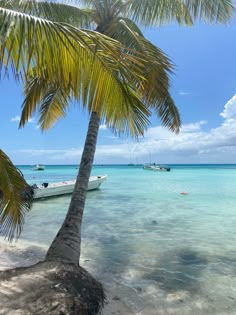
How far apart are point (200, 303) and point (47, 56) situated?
4098 mm

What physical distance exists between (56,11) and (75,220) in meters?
4.26

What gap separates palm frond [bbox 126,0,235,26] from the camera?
20.5 ft

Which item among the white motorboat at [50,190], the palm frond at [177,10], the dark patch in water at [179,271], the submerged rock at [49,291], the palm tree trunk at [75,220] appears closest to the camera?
the submerged rock at [49,291]

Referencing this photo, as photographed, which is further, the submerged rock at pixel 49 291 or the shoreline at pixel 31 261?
the shoreline at pixel 31 261

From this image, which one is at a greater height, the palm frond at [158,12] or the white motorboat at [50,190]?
the palm frond at [158,12]

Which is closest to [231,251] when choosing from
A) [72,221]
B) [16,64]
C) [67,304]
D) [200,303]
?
[200,303]

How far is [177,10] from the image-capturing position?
6359 millimetres

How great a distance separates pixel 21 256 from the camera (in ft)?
21.7

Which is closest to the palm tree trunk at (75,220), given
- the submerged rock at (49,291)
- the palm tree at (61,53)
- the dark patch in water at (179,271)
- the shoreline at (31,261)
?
the submerged rock at (49,291)

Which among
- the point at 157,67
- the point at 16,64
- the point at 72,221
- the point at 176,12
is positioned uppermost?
the point at 176,12

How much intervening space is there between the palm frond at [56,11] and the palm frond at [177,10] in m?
1.01

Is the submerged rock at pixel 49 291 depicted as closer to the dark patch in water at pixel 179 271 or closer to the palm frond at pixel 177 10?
the dark patch in water at pixel 179 271

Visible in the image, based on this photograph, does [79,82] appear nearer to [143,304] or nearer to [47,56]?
[47,56]

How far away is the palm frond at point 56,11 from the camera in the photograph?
5388 millimetres
